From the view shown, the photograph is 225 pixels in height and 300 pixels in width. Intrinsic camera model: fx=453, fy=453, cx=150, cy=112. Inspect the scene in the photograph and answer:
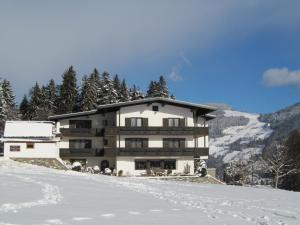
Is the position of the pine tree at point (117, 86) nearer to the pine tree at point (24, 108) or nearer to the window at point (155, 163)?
the pine tree at point (24, 108)

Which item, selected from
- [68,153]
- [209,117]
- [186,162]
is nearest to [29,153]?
[68,153]

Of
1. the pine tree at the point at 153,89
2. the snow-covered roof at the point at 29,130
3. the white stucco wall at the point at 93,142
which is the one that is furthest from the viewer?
the pine tree at the point at 153,89

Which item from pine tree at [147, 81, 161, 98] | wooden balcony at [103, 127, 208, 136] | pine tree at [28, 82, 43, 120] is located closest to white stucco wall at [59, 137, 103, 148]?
wooden balcony at [103, 127, 208, 136]

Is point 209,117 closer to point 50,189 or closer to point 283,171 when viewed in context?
point 283,171

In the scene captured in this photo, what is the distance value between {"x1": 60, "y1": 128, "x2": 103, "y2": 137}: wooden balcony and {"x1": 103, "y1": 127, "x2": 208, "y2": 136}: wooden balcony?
1.78m

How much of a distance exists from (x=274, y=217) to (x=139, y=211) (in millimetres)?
4813

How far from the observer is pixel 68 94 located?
71.3 metres

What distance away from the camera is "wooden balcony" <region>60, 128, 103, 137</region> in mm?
52938

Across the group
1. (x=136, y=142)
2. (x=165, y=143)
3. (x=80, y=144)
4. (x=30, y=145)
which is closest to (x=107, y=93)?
(x=80, y=144)

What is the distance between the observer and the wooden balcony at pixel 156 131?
5125 cm

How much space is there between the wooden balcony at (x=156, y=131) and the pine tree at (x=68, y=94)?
20.3 meters

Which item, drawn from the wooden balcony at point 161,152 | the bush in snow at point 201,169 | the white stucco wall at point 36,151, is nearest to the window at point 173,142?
the wooden balcony at point 161,152

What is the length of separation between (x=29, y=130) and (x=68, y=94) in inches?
852

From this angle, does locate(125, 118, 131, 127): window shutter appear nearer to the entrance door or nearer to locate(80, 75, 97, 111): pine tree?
the entrance door
